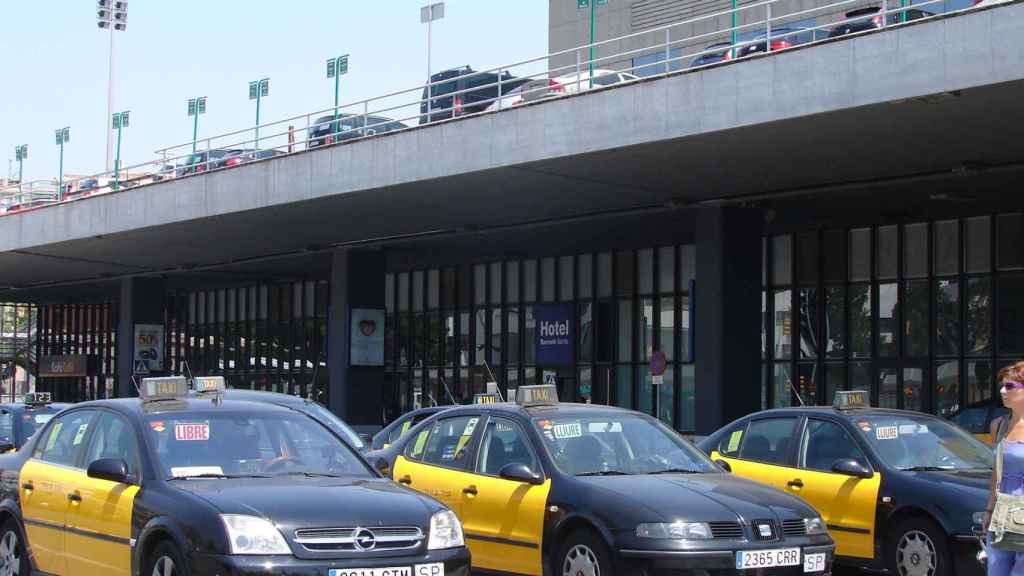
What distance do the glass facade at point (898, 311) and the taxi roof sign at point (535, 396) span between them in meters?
18.7

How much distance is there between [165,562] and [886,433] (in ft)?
20.7

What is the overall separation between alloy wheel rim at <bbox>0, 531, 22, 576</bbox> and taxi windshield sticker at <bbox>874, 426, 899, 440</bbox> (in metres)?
6.73

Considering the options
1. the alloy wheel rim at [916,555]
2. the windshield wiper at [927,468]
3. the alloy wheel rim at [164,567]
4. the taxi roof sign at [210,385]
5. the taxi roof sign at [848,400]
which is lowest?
the alloy wheel rim at [916,555]

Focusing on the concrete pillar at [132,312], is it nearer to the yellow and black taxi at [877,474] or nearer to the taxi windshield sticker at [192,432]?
the yellow and black taxi at [877,474]

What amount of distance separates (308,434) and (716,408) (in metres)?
19.1

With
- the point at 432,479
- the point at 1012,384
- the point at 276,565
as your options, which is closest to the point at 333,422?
the point at 432,479

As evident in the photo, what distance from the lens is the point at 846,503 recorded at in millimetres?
11039

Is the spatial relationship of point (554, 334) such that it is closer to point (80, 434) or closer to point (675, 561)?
point (80, 434)

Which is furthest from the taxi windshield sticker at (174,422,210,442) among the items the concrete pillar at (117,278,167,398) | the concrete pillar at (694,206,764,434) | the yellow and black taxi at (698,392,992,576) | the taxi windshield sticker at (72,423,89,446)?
the concrete pillar at (117,278,167,398)

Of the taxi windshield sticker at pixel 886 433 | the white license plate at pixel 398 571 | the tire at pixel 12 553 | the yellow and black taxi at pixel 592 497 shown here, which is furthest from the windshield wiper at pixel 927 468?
the tire at pixel 12 553

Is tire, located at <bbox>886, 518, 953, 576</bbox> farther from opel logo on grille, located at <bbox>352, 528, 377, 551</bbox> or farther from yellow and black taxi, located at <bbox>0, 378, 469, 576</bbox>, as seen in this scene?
opel logo on grille, located at <bbox>352, 528, 377, 551</bbox>

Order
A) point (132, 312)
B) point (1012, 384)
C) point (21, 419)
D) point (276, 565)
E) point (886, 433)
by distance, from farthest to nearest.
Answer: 1. point (132, 312)
2. point (21, 419)
3. point (886, 433)
4. point (276, 565)
5. point (1012, 384)

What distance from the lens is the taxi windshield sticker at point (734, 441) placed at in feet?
39.8

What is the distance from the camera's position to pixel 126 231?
3466cm
